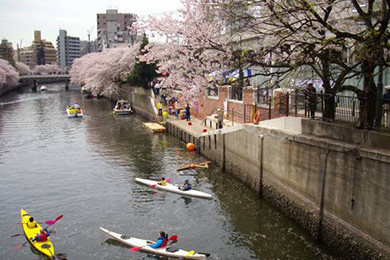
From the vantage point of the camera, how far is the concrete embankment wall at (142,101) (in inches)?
1623

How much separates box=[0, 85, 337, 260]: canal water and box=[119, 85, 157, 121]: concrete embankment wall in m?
11.8

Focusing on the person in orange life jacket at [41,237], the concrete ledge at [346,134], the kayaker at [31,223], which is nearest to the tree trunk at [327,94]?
the concrete ledge at [346,134]

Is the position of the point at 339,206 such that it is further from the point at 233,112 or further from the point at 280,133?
the point at 233,112

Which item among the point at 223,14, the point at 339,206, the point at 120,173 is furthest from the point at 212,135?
the point at 339,206

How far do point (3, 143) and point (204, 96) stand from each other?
16102 millimetres

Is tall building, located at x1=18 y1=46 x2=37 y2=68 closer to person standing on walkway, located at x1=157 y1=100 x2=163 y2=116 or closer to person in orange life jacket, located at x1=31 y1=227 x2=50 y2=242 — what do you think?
person standing on walkway, located at x1=157 y1=100 x2=163 y2=116

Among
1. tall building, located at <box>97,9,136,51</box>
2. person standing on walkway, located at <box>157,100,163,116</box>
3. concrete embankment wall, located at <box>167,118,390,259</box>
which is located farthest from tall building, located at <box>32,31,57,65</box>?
concrete embankment wall, located at <box>167,118,390,259</box>

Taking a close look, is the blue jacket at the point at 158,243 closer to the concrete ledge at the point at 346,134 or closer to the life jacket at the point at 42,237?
the life jacket at the point at 42,237

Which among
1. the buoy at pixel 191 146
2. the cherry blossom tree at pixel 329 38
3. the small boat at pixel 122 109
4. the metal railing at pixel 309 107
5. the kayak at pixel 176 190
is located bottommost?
the kayak at pixel 176 190

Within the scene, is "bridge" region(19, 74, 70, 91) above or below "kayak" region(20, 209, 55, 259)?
above

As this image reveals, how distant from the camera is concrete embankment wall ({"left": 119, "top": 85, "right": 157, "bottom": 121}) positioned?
4122cm

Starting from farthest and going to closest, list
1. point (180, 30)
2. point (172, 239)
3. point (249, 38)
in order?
1. point (180, 30)
2. point (249, 38)
3. point (172, 239)

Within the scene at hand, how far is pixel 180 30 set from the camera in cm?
2286

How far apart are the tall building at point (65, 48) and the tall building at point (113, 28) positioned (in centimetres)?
4971
